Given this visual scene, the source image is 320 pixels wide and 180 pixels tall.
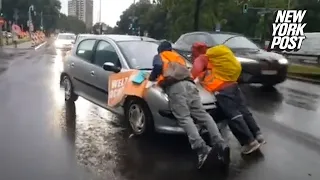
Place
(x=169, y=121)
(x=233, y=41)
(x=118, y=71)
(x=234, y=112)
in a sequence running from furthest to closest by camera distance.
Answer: (x=233, y=41), (x=118, y=71), (x=169, y=121), (x=234, y=112)

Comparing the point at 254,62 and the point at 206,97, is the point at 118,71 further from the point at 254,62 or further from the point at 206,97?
the point at 254,62

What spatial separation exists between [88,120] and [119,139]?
5.00 feet

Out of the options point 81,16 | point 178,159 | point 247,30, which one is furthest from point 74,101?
point 81,16

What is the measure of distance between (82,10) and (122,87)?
14971cm

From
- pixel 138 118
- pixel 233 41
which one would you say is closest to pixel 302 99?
pixel 233 41

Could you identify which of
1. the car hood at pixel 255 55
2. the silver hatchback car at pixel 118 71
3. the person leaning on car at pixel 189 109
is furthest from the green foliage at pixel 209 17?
the person leaning on car at pixel 189 109

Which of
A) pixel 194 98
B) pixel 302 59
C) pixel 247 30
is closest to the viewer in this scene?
pixel 194 98

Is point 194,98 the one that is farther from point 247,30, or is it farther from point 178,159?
point 247,30

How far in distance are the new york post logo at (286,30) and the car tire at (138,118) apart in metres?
15.6

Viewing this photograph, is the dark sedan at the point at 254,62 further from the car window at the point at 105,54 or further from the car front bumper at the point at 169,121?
the car front bumper at the point at 169,121

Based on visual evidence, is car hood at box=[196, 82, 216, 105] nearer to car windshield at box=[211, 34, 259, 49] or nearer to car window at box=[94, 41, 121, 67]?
car window at box=[94, 41, 121, 67]

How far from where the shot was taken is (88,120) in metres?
8.59

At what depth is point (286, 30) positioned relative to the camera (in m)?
22.4

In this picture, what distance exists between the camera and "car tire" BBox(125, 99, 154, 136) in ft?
23.2
